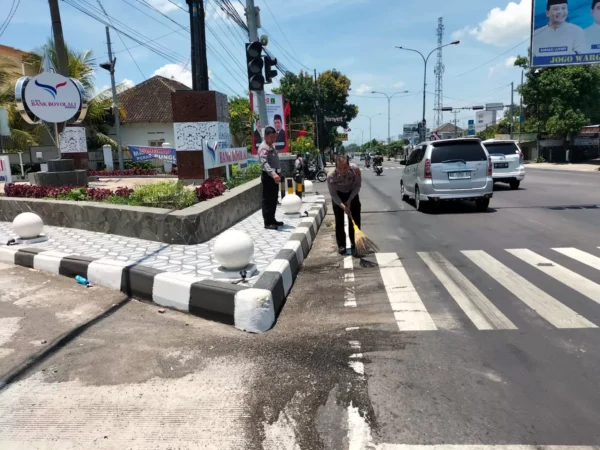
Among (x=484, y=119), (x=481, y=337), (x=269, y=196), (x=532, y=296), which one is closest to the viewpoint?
(x=481, y=337)

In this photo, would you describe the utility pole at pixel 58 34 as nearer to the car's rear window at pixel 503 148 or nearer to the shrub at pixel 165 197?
the shrub at pixel 165 197

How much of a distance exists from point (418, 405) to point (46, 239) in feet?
22.5

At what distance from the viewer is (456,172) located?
1102cm

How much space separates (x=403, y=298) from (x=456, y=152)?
7153mm

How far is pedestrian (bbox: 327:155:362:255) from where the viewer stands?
6938mm

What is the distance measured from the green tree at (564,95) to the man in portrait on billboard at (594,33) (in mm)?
29832

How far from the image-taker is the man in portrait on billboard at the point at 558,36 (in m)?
15.9

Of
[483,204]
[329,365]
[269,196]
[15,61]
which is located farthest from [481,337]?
[15,61]

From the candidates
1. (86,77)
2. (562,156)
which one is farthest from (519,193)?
(562,156)

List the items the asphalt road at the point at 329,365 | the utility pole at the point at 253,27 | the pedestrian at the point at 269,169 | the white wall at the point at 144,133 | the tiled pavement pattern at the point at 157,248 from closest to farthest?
the asphalt road at the point at 329,365
the tiled pavement pattern at the point at 157,248
the pedestrian at the point at 269,169
the utility pole at the point at 253,27
the white wall at the point at 144,133

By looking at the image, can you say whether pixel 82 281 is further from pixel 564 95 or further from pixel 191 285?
pixel 564 95

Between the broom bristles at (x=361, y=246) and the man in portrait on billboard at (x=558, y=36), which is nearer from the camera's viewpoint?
the broom bristles at (x=361, y=246)

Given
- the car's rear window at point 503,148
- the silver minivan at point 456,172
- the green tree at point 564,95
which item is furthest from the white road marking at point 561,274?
the green tree at point 564,95

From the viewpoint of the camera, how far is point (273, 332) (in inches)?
167
